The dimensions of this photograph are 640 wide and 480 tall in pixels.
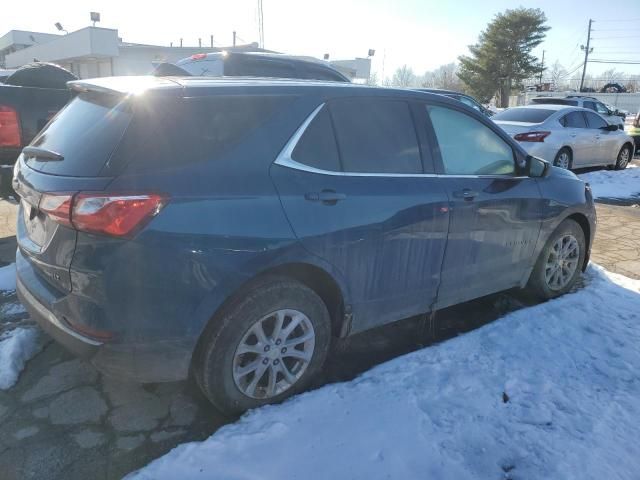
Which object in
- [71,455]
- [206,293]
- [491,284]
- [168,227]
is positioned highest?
[168,227]

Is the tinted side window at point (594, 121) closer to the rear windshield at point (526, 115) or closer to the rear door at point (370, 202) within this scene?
the rear windshield at point (526, 115)

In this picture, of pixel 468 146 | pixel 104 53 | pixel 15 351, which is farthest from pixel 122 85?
pixel 104 53

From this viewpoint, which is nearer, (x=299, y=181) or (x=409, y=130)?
(x=299, y=181)

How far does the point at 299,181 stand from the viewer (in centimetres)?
267

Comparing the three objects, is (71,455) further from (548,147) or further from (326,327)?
Result: (548,147)

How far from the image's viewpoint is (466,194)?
11.3 feet

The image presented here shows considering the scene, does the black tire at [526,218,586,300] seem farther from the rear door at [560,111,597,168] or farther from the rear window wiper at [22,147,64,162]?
the rear door at [560,111,597,168]

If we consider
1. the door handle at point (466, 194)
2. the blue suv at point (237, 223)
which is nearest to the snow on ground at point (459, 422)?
the blue suv at point (237, 223)

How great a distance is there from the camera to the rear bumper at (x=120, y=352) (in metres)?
2.34

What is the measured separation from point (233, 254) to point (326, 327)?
820mm

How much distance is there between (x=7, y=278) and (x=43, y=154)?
7.27 ft

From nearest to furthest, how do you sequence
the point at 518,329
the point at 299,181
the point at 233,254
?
the point at 233,254, the point at 299,181, the point at 518,329

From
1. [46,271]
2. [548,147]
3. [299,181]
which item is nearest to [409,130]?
[299,181]

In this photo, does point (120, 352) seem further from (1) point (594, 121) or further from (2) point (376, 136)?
(1) point (594, 121)
